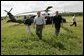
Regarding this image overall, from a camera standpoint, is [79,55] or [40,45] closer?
[79,55]

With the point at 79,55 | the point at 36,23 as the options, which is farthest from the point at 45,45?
the point at 79,55

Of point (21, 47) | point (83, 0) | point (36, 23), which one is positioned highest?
point (83, 0)

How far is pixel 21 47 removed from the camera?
1372cm

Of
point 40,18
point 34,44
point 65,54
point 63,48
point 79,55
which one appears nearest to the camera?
point 79,55

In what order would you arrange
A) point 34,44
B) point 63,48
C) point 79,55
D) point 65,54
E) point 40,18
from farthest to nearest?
point 40,18
point 34,44
point 63,48
point 65,54
point 79,55

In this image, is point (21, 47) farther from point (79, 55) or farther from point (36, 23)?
point (79, 55)

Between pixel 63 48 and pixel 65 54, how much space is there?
193 centimetres

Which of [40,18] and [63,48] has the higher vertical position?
[40,18]

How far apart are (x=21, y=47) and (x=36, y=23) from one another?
9.08ft

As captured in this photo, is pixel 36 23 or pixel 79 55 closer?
→ pixel 79 55

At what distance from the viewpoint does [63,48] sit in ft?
43.6

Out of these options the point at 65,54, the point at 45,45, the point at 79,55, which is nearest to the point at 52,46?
the point at 45,45

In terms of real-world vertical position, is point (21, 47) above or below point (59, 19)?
below

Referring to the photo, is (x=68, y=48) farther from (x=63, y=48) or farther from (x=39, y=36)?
(x=39, y=36)
